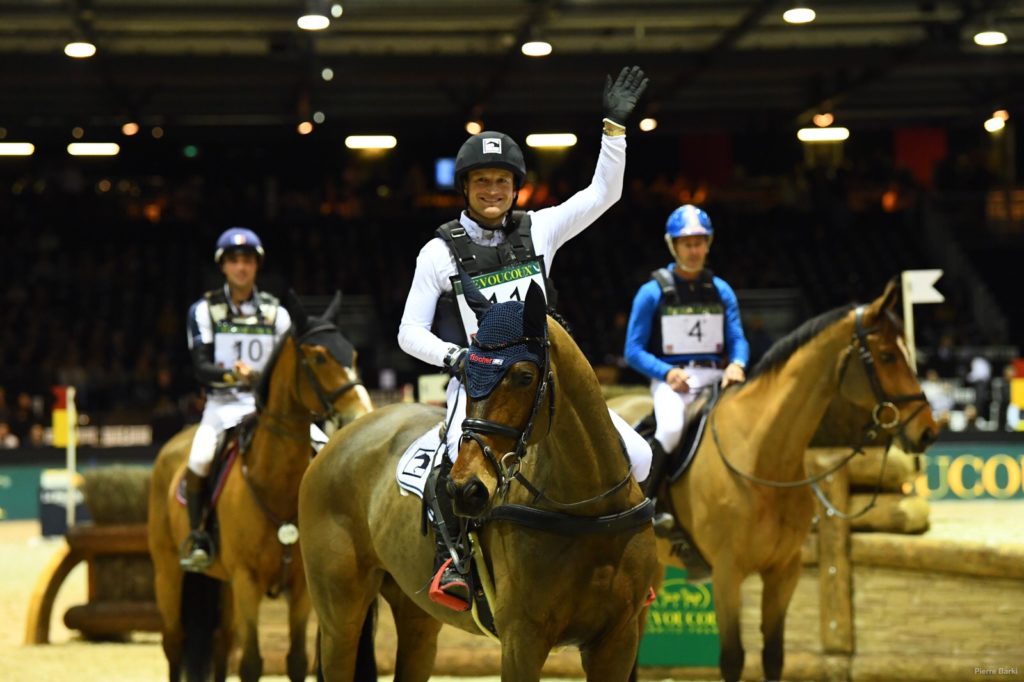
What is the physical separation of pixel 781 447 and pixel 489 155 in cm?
310

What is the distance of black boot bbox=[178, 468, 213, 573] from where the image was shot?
312 inches

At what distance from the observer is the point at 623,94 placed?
503 centimetres

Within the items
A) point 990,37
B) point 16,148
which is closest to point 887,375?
point 990,37

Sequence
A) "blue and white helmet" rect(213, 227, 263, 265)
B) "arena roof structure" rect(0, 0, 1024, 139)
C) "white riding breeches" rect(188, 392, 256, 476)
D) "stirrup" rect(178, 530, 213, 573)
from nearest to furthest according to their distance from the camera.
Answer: "stirrup" rect(178, 530, 213, 573)
"white riding breeches" rect(188, 392, 256, 476)
"blue and white helmet" rect(213, 227, 263, 265)
"arena roof structure" rect(0, 0, 1024, 139)

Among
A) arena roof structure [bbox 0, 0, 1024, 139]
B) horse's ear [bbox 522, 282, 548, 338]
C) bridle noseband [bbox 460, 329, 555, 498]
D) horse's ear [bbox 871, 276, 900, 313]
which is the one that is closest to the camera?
bridle noseband [bbox 460, 329, 555, 498]

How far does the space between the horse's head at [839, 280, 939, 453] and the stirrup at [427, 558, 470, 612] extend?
3.24m

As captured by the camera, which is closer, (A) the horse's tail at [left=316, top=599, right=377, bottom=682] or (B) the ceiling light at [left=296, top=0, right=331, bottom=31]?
(A) the horse's tail at [left=316, top=599, right=377, bottom=682]

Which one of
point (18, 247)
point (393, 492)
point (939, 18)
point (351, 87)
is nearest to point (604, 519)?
point (393, 492)

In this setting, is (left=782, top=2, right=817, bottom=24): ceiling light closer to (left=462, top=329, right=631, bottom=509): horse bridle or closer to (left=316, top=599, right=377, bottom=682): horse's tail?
(left=316, top=599, right=377, bottom=682): horse's tail

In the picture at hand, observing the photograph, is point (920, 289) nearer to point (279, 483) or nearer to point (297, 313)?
point (297, 313)

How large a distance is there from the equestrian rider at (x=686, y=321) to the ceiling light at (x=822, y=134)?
20729 millimetres

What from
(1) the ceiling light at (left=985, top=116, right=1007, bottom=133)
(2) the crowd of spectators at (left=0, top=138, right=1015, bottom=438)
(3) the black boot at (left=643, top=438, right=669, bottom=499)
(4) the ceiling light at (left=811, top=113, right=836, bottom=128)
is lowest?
(3) the black boot at (left=643, top=438, right=669, bottom=499)

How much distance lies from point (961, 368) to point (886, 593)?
13.7m

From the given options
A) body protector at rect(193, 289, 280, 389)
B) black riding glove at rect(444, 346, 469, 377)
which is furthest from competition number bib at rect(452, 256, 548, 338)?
body protector at rect(193, 289, 280, 389)
